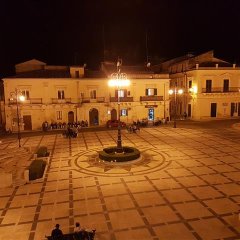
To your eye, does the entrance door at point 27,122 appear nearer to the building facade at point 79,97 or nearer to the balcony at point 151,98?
the building facade at point 79,97

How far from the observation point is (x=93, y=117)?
4038 centimetres

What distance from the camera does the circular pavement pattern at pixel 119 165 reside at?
1856 cm

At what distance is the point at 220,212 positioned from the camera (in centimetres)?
1245

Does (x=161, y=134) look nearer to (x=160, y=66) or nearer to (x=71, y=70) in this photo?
(x=71, y=70)

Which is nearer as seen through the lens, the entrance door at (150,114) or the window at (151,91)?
the window at (151,91)

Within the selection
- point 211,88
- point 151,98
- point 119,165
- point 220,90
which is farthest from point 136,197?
point 220,90

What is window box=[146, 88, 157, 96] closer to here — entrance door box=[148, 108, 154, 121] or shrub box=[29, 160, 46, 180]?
entrance door box=[148, 108, 154, 121]

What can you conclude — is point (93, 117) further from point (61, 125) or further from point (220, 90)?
point (220, 90)

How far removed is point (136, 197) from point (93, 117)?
26.9 m

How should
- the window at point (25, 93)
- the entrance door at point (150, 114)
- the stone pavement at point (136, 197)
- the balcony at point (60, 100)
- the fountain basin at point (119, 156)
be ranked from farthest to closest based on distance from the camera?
the entrance door at point (150, 114) < the balcony at point (60, 100) < the window at point (25, 93) < the fountain basin at point (119, 156) < the stone pavement at point (136, 197)

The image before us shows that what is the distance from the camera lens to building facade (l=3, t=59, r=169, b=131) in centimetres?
3712

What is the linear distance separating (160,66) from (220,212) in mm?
47553

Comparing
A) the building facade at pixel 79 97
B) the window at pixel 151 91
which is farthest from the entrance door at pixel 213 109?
the window at pixel 151 91

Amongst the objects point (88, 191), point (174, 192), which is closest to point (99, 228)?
point (88, 191)
